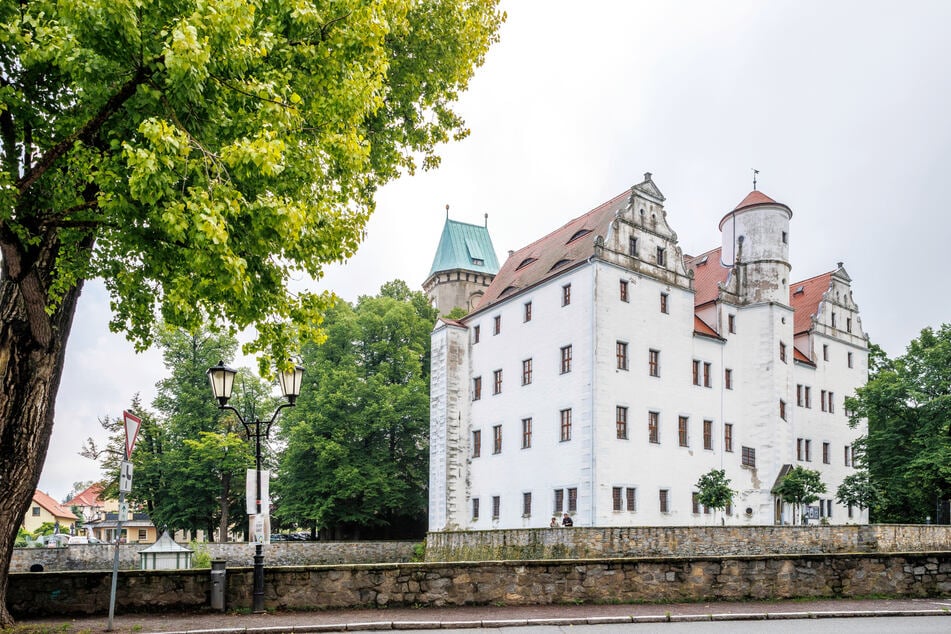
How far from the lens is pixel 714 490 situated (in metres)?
35.9

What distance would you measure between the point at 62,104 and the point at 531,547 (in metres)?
22.4

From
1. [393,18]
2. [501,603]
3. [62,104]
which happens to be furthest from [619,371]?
[62,104]

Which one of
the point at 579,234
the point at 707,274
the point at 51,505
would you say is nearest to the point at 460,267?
the point at 707,274

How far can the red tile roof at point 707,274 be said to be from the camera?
44.3m

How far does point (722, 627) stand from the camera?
1170 centimetres

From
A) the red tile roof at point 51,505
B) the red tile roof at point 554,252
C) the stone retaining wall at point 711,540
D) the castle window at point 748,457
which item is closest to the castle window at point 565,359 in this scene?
the red tile roof at point 554,252

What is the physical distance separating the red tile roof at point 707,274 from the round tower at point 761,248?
885mm

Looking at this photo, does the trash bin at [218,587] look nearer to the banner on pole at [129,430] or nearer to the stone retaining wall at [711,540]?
the banner on pole at [129,430]

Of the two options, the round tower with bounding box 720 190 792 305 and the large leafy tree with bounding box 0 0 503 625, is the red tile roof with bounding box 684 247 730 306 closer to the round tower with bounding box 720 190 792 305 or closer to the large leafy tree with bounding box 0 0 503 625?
the round tower with bounding box 720 190 792 305

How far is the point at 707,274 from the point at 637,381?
12.4 m

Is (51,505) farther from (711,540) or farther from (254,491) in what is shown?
(254,491)

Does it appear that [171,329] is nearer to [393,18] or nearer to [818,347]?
[393,18]

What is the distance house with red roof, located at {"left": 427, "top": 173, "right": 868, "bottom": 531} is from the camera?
36781 millimetres

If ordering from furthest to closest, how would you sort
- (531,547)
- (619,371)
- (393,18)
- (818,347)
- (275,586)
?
(818,347), (619,371), (531,547), (275,586), (393,18)
